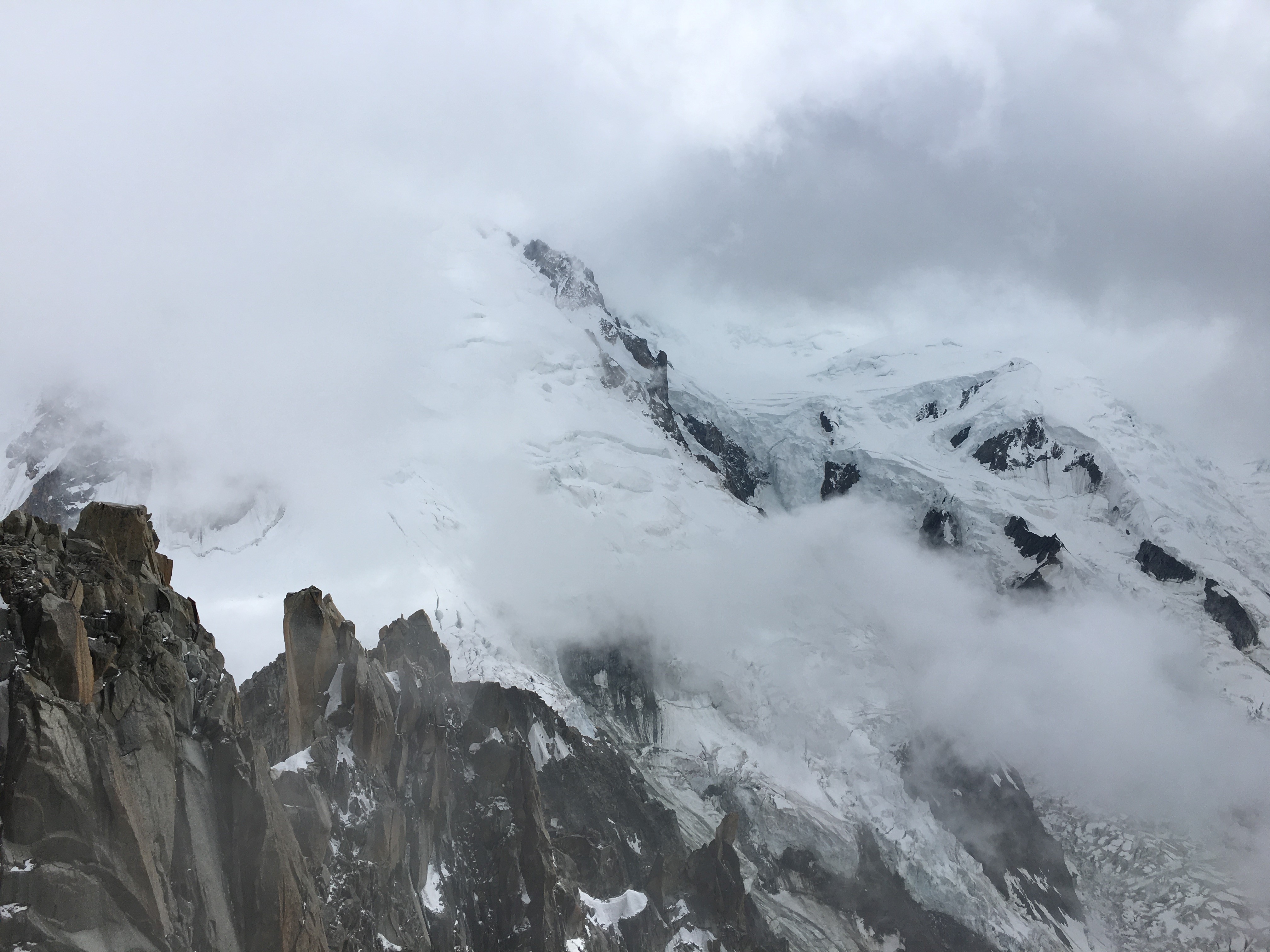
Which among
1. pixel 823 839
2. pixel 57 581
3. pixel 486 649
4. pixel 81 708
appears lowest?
pixel 823 839

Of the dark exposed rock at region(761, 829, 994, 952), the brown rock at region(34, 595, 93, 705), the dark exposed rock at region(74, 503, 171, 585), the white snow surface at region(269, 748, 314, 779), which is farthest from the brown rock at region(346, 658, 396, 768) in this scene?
the dark exposed rock at region(761, 829, 994, 952)

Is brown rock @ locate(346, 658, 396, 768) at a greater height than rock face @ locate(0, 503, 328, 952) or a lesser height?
greater

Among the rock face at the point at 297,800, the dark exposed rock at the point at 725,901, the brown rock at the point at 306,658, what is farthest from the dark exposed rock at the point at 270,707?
the dark exposed rock at the point at 725,901

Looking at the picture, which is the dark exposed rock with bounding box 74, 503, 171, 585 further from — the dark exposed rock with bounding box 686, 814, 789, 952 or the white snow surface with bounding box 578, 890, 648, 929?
the dark exposed rock with bounding box 686, 814, 789, 952

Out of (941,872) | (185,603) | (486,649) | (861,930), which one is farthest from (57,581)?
(941,872)

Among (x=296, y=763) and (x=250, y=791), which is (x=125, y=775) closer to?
(x=250, y=791)

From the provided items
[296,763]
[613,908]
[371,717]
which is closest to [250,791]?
[296,763]

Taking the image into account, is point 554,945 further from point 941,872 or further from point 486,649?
point 941,872

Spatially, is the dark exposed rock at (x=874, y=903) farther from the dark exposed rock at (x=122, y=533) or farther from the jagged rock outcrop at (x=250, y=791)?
the dark exposed rock at (x=122, y=533)
